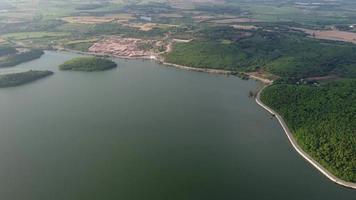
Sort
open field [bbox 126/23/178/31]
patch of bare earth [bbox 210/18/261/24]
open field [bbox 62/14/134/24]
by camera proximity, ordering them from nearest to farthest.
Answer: open field [bbox 126/23/178/31], patch of bare earth [bbox 210/18/261/24], open field [bbox 62/14/134/24]

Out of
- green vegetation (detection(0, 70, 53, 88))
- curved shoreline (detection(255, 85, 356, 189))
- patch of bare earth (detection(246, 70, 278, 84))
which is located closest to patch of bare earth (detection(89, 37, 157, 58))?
green vegetation (detection(0, 70, 53, 88))

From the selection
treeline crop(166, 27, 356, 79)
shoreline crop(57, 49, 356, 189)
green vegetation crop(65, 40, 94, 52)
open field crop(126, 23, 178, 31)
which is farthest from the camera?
open field crop(126, 23, 178, 31)

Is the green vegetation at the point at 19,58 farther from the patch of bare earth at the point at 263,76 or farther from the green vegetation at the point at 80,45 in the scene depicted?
the patch of bare earth at the point at 263,76

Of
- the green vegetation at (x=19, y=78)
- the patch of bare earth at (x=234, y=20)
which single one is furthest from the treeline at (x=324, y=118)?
the patch of bare earth at (x=234, y=20)

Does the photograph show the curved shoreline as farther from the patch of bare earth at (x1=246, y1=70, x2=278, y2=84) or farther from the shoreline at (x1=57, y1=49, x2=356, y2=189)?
the patch of bare earth at (x1=246, y1=70, x2=278, y2=84)

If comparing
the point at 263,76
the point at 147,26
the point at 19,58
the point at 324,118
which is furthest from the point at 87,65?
the point at 324,118

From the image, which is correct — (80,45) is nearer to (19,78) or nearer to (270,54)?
(19,78)

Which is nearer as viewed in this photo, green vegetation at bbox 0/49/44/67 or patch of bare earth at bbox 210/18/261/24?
green vegetation at bbox 0/49/44/67
